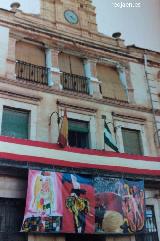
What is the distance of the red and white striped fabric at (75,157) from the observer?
23.6ft

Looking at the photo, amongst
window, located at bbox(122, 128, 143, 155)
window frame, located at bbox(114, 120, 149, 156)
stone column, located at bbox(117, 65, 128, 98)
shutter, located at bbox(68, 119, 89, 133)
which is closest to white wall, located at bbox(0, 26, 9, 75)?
shutter, located at bbox(68, 119, 89, 133)

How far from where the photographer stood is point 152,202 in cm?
864

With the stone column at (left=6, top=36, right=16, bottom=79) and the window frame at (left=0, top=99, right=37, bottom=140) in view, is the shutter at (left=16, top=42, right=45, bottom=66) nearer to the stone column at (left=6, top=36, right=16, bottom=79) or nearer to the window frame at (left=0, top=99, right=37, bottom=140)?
the stone column at (left=6, top=36, right=16, bottom=79)

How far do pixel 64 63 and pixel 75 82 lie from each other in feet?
2.17

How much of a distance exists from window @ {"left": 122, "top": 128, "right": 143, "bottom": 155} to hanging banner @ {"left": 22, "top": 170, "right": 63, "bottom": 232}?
2.84 metres

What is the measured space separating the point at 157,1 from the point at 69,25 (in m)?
2.69

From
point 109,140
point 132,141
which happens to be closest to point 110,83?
point 132,141

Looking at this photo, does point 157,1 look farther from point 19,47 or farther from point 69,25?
point 19,47

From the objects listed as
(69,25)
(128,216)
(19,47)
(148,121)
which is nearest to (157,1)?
(69,25)

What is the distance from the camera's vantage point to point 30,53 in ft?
30.6

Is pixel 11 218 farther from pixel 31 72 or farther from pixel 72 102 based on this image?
pixel 31 72

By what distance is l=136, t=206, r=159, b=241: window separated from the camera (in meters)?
8.08

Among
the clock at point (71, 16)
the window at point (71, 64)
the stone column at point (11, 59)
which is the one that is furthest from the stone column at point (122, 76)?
the stone column at point (11, 59)

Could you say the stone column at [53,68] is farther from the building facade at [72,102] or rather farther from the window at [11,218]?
the window at [11,218]
